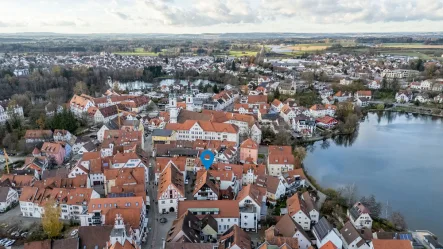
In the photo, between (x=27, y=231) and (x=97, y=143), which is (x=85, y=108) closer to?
(x=97, y=143)

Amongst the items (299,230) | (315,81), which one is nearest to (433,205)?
(299,230)

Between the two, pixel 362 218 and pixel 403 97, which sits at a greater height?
pixel 403 97

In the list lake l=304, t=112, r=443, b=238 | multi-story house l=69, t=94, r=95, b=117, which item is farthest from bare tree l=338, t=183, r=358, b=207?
multi-story house l=69, t=94, r=95, b=117

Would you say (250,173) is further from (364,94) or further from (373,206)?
(364,94)

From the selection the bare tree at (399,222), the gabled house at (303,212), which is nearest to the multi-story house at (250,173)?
the gabled house at (303,212)

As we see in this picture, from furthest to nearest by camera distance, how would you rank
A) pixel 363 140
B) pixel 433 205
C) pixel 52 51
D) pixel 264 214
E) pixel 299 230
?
pixel 52 51 < pixel 363 140 < pixel 433 205 < pixel 264 214 < pixel 299 230

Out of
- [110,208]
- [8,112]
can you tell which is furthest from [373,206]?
[8,112]
